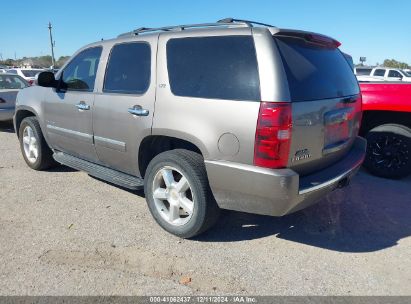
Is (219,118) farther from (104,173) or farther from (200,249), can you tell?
(104,173)

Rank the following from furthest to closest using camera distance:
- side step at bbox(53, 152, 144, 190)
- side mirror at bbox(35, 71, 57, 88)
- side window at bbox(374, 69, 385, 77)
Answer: side window at bbox(374, 69, 385, 77), side mirror at bbox(35, 71, 57, 88), side step at bbox(53, 152, 144, 190)

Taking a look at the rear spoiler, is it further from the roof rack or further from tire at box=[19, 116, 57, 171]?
tire at box=[19, 116, 57, 171]

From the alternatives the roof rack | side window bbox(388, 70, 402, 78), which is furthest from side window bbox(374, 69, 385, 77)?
the roof rack

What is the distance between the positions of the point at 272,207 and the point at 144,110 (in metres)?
1.52

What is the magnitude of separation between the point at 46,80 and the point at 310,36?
128 inches

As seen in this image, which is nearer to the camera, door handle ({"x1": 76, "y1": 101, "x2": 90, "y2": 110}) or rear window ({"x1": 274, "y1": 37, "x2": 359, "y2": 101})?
rear window ({"x1": 274, "y1": 37, "x2": 359, "y2": 101})

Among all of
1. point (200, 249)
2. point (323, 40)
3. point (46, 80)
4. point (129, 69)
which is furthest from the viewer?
point (46, 80)

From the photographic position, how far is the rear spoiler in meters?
2.94

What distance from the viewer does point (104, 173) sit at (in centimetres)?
413

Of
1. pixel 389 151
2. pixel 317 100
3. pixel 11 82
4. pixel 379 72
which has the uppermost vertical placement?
pixel 317 100

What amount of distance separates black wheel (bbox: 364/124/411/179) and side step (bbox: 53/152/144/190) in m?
3.43

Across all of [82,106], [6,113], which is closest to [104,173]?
[82,106]

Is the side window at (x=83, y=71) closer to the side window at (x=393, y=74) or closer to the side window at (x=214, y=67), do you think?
A: the side window at (x=214, y=67)

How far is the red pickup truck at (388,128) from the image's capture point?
16.4 ft
